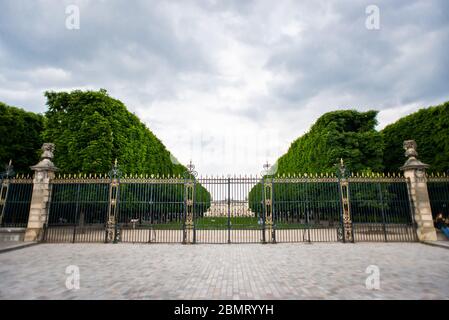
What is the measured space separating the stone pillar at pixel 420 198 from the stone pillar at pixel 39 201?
18246 mm

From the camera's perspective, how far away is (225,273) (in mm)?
6512

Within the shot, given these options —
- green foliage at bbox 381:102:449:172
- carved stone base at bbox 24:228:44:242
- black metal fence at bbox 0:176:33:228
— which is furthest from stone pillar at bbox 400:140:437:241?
black metal fence at bbox 0:176:33:228

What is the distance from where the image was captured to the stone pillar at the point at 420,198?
11.9m

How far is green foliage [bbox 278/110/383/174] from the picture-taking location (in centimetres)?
1922

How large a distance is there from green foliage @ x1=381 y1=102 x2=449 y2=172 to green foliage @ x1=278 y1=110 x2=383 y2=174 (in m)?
2.86

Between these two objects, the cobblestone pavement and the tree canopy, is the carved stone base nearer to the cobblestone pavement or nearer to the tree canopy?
the cobblestone pavement

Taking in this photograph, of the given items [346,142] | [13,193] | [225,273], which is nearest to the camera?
[225,273]

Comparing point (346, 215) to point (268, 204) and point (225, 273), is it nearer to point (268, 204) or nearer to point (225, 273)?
point (268, 204)

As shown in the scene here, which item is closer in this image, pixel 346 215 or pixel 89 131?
pixel 346 215

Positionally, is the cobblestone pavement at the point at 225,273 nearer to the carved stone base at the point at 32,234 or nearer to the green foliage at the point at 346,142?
the carved stone base at the point at 32,234

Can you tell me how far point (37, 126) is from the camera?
70.8 feet

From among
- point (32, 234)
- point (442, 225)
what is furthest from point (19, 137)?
point (442, 225)

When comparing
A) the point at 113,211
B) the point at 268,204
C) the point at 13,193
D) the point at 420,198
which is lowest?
the point at 113,211

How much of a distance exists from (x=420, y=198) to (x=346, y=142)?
27.1 feet
